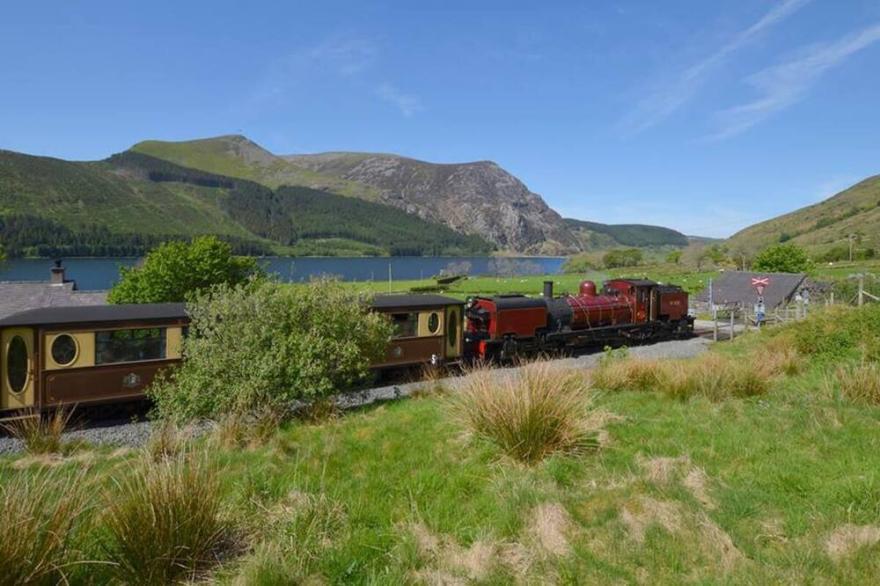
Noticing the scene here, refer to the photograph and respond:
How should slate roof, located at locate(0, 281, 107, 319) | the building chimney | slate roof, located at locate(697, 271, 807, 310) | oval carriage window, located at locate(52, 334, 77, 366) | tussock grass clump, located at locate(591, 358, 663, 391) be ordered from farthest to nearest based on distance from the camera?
1. slate roof, located at locate(697, 271, 807, 310)
2. the building chimney
3. slate roof, located at locate(0, 281, 107, 319)
4. oval carriage window, located at locate(52, 334, 77, 366)
5. tussock grass clump, located at locate(591, 358, 663, 391)

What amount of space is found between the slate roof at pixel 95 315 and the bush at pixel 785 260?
44236 mm

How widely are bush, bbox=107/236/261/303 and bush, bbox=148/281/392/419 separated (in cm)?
1205

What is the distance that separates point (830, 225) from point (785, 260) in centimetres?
10224

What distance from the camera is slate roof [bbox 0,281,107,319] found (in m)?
23.3

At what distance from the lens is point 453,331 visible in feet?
55.7

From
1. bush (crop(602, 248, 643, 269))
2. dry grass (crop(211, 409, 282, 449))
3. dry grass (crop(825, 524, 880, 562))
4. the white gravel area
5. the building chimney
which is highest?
bush (crop(602, 248, 643, 269))

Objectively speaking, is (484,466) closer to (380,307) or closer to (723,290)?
(380,307)

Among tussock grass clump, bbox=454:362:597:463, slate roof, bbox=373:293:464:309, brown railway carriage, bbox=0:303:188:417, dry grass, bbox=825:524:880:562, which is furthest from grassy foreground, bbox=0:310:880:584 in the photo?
slate roof, bbox=373:293:464:309

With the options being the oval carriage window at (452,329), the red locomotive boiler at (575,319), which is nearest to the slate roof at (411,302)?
the oval carriage window at (452,329)

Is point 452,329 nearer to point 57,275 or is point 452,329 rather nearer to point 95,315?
point 95,315

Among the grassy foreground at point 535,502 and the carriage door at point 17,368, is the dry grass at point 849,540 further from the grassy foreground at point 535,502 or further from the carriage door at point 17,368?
the carriage door at point 17,368

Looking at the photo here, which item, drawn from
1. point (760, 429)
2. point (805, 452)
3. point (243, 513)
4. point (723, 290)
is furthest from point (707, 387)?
point (723, 290)

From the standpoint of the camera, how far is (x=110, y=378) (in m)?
11.5

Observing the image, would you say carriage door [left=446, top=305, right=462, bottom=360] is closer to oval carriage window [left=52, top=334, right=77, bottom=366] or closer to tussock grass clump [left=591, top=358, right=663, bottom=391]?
tussock grass clump [left=591, top=358, right=663, bottom=391]
